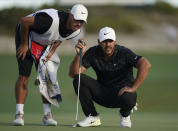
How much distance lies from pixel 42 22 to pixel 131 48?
39500 millimetres

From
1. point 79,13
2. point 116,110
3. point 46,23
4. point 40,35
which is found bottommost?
point 116,110

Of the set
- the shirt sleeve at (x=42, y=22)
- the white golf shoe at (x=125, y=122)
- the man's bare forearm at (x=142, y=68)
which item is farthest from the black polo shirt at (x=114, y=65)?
the shirt sleeve at (x=42, y=22)

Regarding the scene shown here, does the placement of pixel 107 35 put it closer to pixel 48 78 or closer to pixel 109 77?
pixel 109 77

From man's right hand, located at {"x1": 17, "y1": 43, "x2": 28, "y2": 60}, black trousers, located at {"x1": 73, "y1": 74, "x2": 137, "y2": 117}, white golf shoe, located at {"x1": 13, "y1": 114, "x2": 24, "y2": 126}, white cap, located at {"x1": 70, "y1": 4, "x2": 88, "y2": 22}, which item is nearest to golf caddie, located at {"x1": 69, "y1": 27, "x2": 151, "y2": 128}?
black trousers, located at {"x1": 73, "y1": 74, "x2": 137, "y2": 117}

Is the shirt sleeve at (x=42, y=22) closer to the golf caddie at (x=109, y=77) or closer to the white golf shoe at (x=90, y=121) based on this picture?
the golf caddie at (x=109, y=77)

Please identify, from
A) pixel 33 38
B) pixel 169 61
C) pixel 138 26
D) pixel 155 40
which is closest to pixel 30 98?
pixel 33 38

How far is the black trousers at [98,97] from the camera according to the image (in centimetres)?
947

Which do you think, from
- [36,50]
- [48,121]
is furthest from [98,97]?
[36,50]

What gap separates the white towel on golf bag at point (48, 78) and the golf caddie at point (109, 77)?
594mm

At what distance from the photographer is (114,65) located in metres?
9.52

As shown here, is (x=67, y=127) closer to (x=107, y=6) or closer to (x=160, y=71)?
(x=160, y=71)

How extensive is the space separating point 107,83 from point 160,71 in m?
21.0

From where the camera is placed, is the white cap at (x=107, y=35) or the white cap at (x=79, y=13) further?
the white cap at (x=79, y=13)

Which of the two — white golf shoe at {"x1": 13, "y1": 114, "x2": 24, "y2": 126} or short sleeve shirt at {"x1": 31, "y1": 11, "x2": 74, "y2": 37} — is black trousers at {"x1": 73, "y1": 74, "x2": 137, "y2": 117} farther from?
white golf shoe at {"x1": 13, "y1": 114, "x2": 24, "y2": 126}
